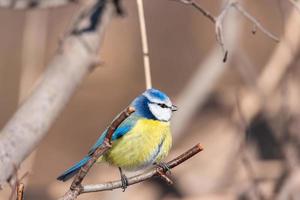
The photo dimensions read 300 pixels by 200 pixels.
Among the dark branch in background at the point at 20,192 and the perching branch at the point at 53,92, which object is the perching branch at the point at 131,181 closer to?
the dark branch in background at the point at 20,192

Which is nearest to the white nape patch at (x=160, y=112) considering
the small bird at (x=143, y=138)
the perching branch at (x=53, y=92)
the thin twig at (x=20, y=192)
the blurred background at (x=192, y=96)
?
the small bird at (x=143, y=138)

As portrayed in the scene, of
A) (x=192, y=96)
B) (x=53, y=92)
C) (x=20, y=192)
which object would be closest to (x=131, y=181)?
(x=20, y=192)

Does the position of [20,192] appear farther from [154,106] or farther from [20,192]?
[154,106]

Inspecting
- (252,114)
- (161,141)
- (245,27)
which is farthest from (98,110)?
(161,141)

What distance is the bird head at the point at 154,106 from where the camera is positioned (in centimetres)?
243

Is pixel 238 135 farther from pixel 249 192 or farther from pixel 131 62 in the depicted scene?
pixel 131 62

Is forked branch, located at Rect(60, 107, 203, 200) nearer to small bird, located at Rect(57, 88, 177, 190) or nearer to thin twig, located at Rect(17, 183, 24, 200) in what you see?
thin twig, located at Rect(17, 183, 24, 200)

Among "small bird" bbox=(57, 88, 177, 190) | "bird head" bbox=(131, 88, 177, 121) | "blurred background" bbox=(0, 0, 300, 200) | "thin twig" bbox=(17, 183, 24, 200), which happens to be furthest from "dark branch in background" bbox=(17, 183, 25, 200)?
"blurred background" bbox=(0, 0, 300, 200)

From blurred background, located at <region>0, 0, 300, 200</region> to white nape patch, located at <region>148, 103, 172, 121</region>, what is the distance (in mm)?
606

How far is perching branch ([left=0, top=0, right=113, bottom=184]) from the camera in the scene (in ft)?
7.86

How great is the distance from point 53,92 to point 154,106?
0.43 meters

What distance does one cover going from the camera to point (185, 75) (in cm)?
616

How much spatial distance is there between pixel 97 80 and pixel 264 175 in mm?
3142

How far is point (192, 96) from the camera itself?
344 centimetres
